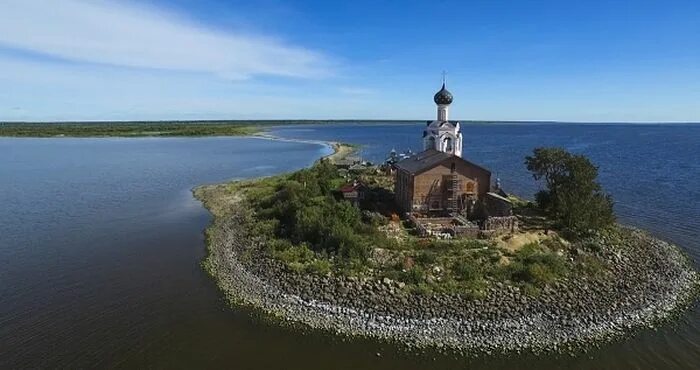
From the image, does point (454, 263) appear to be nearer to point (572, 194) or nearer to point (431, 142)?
point (572, 194)

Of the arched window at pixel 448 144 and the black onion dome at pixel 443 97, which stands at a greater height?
the black onion dome at pixel 443 97

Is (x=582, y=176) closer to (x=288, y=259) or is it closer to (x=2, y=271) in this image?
(x=288, y=259)

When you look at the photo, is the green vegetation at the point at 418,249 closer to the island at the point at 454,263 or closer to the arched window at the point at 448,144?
the island at the point at 454,263

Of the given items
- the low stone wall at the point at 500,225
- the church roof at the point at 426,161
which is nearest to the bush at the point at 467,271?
the low stone wall at the point at 500,225

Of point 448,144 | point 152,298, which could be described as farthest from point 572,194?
point 152,298

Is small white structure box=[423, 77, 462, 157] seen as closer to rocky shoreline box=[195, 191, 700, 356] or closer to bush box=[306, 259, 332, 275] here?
rocky shoreline box=[195, 191, 700, 356]

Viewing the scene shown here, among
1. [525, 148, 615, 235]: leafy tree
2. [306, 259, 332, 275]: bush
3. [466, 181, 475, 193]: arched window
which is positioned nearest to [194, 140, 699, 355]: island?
[306, 259, 332, 275]: bush
